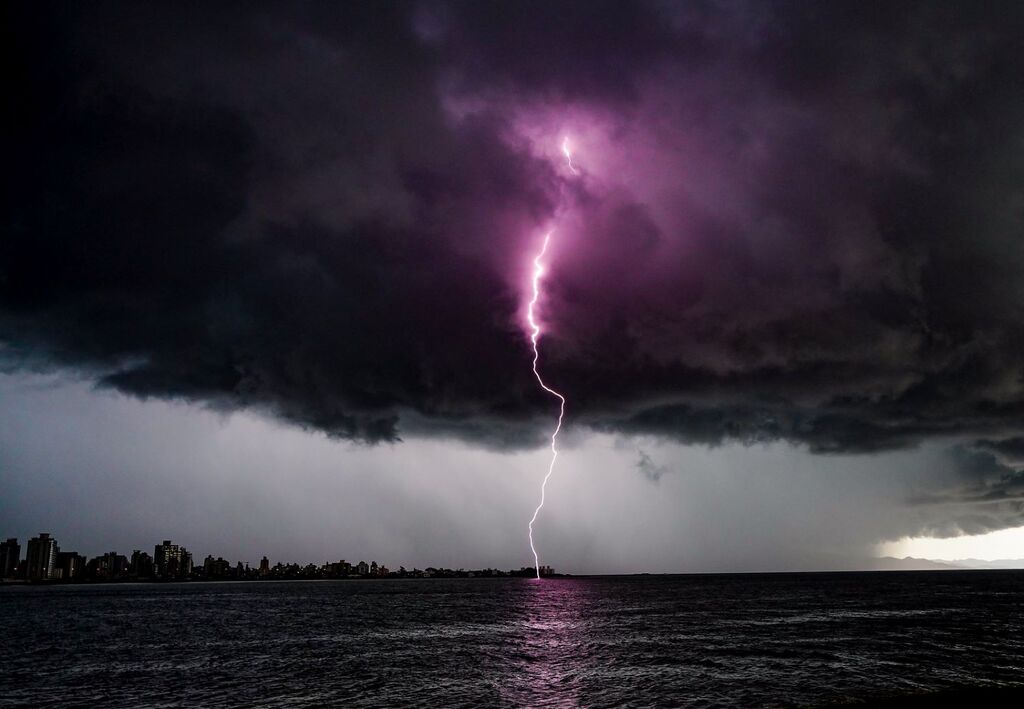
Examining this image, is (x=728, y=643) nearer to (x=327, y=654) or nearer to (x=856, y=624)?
(x=856, y=624)

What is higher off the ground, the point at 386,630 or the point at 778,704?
the point at 778,704

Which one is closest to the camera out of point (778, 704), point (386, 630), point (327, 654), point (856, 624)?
point (778, 704)

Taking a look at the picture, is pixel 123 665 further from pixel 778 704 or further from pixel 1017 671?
pixel 1017 671

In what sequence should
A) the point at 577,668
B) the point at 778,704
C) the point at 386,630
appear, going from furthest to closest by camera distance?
the point at 386,630 < the point at 577,668 < the point at 778,704

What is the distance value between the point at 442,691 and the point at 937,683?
36055 millimetres

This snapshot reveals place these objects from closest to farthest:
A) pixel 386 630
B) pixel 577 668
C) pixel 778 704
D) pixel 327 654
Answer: pixel 778 704 → pixel 577 668 → pixel 327 654 → pixel 386 630

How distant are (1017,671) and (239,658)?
70.8m

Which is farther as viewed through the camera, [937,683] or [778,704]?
[937,683]

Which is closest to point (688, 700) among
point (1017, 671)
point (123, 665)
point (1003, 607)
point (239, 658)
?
point (1017, 671)

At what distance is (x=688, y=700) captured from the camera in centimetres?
4450

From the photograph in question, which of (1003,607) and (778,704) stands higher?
(778,704)

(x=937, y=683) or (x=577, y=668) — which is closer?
(x=937, y=683)

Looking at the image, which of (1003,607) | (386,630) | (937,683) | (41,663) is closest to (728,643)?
(937,683)

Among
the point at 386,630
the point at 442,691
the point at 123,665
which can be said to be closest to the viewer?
the point at 442,691
